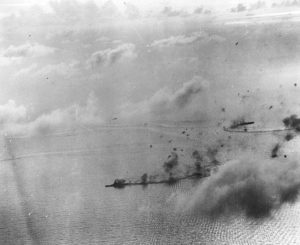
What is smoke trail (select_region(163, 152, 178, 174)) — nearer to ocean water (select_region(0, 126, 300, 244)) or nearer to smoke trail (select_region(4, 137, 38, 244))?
ocean water (select_region(0, 126, 300, 244))

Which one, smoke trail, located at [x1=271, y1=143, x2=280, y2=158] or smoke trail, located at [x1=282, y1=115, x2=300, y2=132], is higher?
smoke trail, located at [x1=282, y1=115, x2=300, y2=132]

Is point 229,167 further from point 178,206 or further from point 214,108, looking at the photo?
point 214,108

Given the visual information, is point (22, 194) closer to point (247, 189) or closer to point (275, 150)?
point (247, 189)

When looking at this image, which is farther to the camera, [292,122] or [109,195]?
[292,122]

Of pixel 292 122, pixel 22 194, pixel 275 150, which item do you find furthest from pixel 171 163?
pixel 292 122

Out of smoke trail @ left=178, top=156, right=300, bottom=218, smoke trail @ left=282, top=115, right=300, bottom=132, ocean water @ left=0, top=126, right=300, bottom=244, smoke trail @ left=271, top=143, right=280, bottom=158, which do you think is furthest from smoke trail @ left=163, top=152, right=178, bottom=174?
smoke trail @ left=282, top=115, right=300, bottom=132
